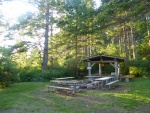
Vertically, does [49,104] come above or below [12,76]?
below

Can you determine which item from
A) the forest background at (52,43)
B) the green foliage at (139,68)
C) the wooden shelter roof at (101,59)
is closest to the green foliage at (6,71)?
the forest background at (52,43)

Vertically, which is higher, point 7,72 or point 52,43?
point 52,43

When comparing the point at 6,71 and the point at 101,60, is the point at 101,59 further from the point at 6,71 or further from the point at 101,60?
the point at 6,71

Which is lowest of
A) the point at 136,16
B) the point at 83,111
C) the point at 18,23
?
the point at 83,111

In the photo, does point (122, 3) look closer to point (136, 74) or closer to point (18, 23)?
point (136, 74)

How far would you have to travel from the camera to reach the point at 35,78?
19.4 m

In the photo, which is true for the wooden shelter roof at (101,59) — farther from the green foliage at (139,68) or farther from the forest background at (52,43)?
the green foliage at (139,68)

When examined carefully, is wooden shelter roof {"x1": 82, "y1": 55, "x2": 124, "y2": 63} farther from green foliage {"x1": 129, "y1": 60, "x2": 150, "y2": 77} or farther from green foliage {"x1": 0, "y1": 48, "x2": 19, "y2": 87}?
green foliage {"x1": 0, "y1": 48, "x2": 19, "y2": 87}

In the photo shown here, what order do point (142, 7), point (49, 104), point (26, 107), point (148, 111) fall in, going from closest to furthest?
point (148, 111), point (26, 107), point (49, 104), point (142, 7)

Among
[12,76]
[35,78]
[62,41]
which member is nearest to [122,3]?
[12,76]

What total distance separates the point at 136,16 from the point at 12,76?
9.51 m

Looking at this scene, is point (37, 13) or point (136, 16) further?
point (37, 13)

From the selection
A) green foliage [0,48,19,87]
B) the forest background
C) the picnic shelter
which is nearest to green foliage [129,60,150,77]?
the forest background

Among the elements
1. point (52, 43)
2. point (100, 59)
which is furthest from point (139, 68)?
point (52, 43)
